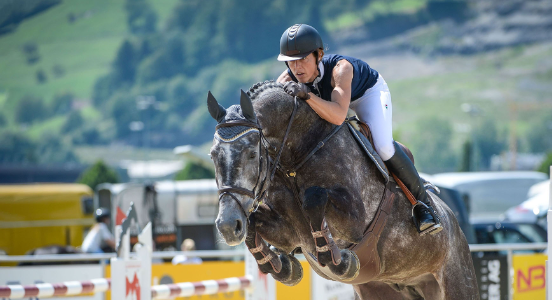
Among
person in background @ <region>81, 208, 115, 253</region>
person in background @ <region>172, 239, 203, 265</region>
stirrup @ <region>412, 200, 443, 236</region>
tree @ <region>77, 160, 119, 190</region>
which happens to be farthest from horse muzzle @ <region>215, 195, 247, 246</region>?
tree @ <region>77, 160, 119, 190</region>

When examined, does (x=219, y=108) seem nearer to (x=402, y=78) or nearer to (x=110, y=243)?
(x=110, y=243)

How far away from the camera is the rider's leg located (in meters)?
4.32

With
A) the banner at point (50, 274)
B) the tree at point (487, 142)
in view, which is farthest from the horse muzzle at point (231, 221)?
the tree at point (487, 142)

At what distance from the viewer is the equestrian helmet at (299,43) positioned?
390cm

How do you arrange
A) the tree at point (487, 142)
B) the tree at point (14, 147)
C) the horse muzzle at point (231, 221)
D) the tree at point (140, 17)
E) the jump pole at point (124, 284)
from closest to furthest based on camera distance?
the horse muzzle at point (231, 221) → the jump pole at point (124, 284) → the tree at point (14, 147) → the tree at point (487, 142) → the tree at point (140, 17)

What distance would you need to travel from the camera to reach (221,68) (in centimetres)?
13550

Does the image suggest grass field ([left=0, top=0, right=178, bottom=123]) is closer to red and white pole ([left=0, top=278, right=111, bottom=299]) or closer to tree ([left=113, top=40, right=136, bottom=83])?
Result: tree ([left=113, top=40, right=136, bottom=83])

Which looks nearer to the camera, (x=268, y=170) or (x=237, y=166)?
(x=237, y=166)

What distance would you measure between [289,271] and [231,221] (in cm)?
92

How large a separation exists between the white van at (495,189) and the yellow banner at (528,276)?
44.6ft

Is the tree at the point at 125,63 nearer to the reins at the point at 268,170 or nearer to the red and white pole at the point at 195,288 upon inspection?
the red and white pole at the point at 195,288

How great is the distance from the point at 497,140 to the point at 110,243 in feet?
335

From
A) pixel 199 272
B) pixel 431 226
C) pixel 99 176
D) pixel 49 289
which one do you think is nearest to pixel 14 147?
pixel 99 176

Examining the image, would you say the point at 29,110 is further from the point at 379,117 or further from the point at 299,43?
the point at 299,43
